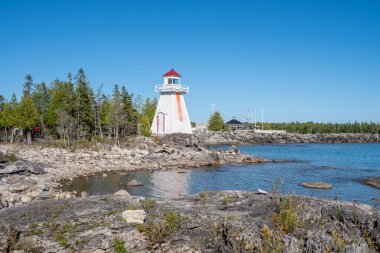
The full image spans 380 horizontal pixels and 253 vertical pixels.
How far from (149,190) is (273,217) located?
59.3ft

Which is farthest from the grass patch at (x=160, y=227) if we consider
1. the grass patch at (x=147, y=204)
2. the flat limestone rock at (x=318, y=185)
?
the flat limestone rock at (x=318, y=185)

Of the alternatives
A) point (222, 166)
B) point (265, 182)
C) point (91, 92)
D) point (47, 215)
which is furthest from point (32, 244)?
point (91, 92)

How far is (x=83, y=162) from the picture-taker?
3816cm

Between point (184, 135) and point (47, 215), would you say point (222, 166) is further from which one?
point (47, 215)

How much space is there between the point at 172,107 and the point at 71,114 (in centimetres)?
1741

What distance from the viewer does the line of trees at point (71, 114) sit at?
5750 cm

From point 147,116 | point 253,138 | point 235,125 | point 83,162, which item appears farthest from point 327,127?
point 83,162

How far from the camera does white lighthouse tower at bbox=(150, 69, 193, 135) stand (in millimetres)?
61969

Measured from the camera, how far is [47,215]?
424 inches

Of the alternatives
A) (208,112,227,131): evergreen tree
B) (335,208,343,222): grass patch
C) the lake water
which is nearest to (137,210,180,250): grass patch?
(335,208,343,222): grass patch

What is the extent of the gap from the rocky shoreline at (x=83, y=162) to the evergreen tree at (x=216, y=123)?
5327 centimetres

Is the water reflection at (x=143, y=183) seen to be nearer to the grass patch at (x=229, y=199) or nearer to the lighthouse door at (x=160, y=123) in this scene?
the grass patch at (x=229, y=199)

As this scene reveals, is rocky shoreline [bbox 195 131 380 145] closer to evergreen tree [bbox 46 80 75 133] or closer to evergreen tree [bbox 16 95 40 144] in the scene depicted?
evergreen tree [bbox 46 80 75 133]

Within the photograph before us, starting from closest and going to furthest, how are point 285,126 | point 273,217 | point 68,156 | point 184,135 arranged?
point 273,217 < point 68,156 < point 184,135 < point 285,126
